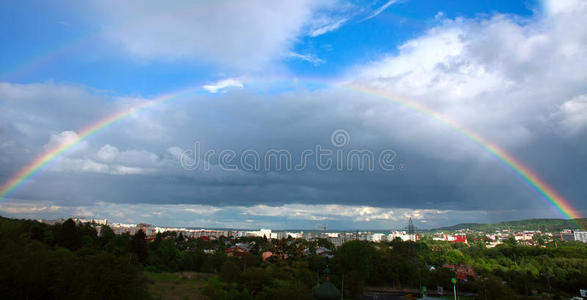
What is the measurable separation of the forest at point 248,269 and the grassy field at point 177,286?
336cm

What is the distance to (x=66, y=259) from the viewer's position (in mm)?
33500

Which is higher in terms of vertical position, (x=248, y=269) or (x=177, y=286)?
(x=248, y=269)

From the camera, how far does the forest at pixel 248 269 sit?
91.2 ft

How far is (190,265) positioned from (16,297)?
50454mm

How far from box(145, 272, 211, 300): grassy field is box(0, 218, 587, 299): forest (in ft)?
11.0

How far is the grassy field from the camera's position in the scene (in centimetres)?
4868

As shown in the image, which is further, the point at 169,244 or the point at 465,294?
the point at 169,244

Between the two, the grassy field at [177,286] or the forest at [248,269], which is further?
the grassy field at [177,286]

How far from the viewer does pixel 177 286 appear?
191 feet

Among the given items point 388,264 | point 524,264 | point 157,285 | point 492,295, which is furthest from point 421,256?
point 157,285

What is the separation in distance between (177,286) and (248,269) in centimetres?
2351

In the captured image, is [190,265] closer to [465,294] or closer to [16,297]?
[16,297]

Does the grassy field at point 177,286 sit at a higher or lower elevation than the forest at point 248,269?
lower

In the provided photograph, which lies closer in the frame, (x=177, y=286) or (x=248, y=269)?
(x=248, y=269)
